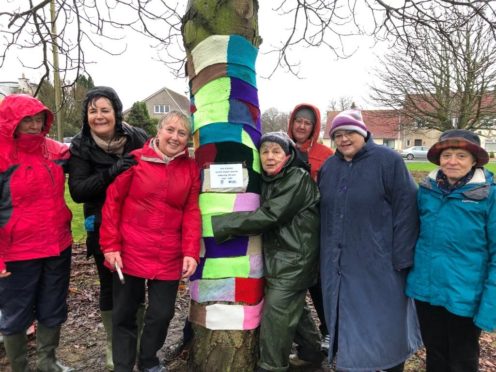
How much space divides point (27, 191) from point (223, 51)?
154cm

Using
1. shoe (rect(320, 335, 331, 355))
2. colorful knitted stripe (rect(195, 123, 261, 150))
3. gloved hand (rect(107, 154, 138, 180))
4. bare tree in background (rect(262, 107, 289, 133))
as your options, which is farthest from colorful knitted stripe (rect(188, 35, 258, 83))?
bare tree in background (rect(262, 107, 289, 133))

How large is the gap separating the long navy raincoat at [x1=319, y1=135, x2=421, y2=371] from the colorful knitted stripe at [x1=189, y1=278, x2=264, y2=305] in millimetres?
515

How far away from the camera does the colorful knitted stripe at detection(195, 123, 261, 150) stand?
8.39 ft

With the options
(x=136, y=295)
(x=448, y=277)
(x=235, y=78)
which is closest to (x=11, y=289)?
(x=136, y=295)

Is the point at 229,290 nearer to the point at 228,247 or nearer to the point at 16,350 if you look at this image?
the point at 228,247

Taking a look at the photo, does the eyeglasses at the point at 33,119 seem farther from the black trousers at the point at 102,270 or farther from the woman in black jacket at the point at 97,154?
the black trousers at the point at 102,270

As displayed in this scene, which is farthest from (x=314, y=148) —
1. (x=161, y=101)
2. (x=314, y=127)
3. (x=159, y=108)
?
(x=161, y=101)

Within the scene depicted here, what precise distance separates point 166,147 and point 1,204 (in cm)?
107

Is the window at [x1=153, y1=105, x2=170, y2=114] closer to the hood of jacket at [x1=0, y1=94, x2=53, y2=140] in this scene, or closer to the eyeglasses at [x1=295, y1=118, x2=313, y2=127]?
the eyeglasses at [x1=295, y1=118, x2=313, y2=127]

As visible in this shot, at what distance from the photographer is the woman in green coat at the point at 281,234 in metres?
2.48

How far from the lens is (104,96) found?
2.60 m

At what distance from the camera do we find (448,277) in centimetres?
223

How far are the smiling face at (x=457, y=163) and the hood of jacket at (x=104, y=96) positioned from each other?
209 centimetres

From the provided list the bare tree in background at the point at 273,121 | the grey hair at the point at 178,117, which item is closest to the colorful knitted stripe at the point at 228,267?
the grey hair at the point at 178,117
